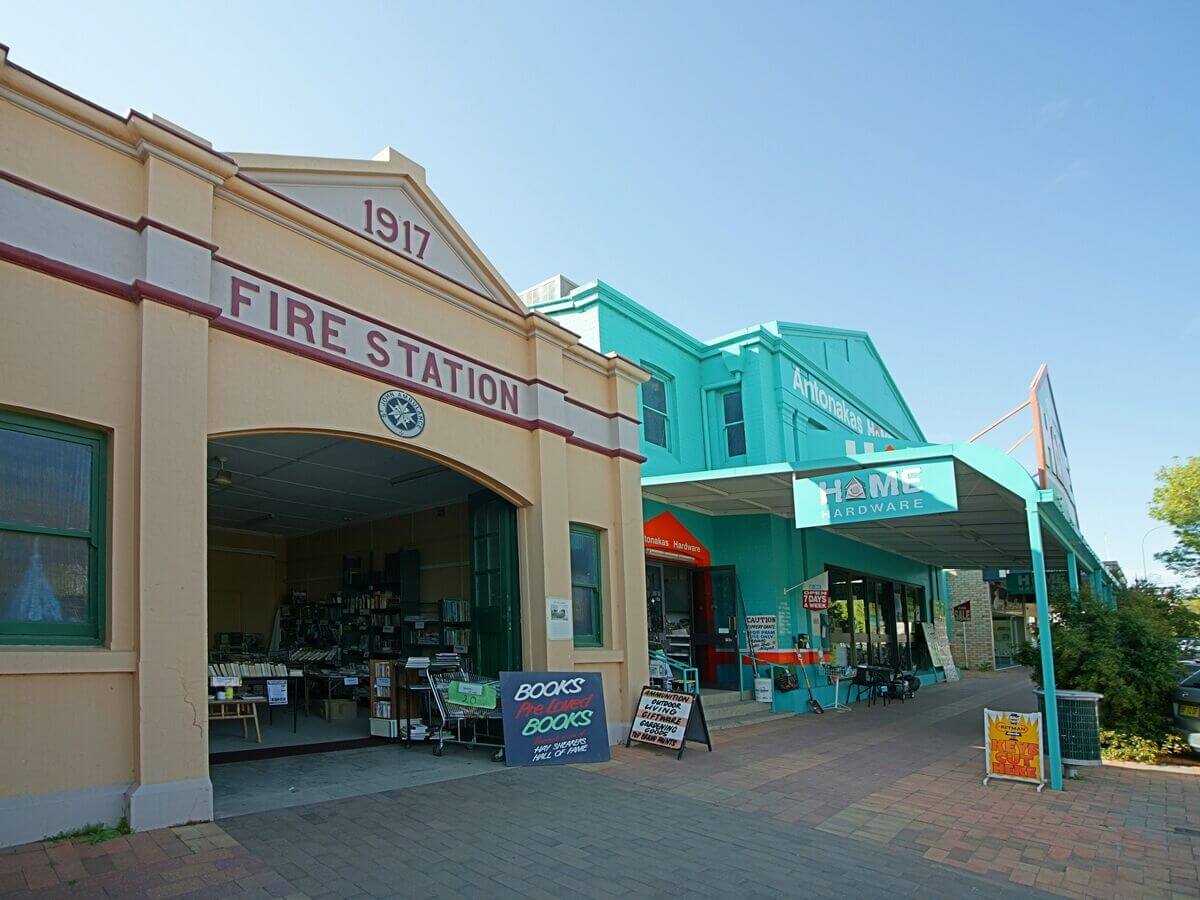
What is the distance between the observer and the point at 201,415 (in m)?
6.33

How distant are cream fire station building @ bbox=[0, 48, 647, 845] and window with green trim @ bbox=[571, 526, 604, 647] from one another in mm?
41

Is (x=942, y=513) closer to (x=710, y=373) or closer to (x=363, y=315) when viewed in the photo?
(x=710, y=373)

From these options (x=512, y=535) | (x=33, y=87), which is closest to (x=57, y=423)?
(x=33, y=87)

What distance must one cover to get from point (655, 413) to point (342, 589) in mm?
6566

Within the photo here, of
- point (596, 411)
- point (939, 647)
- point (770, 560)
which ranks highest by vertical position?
point (596, 411)

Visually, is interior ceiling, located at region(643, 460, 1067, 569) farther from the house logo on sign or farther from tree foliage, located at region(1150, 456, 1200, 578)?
tree foliage, located at region(1150, 456, 1200, 578)

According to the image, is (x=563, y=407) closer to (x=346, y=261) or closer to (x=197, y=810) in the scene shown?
(x=346, y=261)

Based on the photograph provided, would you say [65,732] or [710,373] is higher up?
[710,373]

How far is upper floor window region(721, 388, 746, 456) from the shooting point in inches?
634

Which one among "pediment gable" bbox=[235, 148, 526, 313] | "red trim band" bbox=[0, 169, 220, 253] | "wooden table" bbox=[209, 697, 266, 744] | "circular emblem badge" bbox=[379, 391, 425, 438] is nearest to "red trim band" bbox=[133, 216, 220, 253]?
"red trim band" bbox=[0, 169, 220, 253]

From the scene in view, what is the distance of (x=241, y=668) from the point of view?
1004cm

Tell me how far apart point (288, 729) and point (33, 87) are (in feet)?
26.2

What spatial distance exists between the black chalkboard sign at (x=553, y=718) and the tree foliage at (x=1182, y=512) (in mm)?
31495

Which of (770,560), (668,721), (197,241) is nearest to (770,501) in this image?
(770,560)
